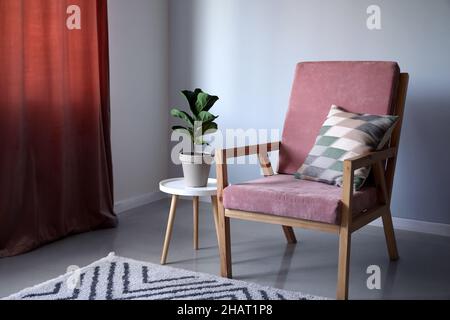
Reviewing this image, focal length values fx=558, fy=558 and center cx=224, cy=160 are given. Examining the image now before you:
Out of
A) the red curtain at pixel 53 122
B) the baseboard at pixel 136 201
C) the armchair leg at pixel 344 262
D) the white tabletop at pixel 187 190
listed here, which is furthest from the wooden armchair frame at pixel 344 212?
the baseboard at pixel 136 201

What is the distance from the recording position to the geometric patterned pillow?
2.42 m

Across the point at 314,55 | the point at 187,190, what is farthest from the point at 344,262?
the point at 314,55

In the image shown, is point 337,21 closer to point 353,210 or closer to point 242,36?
point 242,36

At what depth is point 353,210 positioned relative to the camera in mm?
2215

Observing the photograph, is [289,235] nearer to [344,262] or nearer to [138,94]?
[344,262]

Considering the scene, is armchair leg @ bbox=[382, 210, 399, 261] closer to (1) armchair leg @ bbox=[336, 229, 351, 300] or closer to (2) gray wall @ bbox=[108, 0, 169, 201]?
(1) armchair leg @ bbox=[336, 229, 351, 300]

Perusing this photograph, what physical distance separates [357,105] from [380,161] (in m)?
0.36

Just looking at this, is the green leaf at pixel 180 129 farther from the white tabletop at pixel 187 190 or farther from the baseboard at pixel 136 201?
the baseboard at pixel 136 201

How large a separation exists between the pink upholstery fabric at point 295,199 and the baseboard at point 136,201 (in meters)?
1.38

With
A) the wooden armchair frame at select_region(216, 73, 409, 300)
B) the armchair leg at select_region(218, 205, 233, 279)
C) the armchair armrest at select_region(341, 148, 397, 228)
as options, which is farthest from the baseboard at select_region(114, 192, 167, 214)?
the armchair armrest at select_region(341, 148, 397, 228)

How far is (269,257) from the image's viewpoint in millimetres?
2730

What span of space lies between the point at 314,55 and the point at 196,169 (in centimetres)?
126
